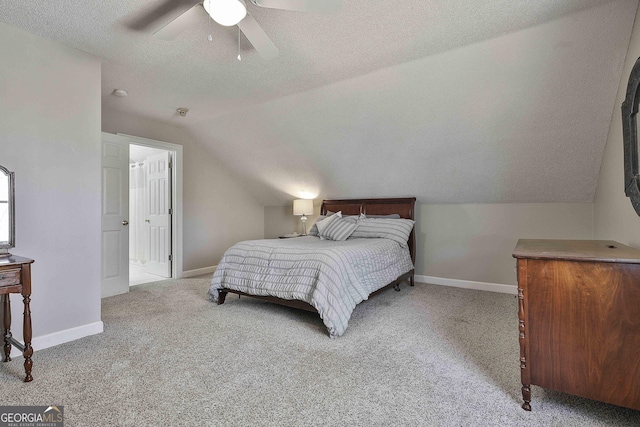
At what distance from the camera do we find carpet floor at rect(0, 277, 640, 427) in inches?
64.4

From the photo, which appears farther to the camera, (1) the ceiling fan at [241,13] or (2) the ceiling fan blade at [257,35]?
(2) the ceiling fan blade at [257,35]

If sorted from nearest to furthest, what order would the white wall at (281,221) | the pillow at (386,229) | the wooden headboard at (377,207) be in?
the pillow at (386,229), the wooden headboard at (377,207), the white wall at (281,221)

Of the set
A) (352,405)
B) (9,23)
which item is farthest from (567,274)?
(9,23)

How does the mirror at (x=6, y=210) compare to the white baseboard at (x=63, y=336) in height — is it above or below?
above

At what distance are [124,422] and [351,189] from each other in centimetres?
385

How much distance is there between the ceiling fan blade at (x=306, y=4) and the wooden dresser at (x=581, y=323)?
5.30 ft

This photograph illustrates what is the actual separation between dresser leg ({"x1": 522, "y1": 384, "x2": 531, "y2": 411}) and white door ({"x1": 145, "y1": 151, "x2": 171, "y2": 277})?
459cm

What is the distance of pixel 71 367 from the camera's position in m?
2.14

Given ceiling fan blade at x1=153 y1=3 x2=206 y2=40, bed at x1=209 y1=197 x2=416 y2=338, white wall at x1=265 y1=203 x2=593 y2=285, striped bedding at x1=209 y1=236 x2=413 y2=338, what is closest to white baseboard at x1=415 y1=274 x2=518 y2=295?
white wall at x1=265 y1=203 x2=593 y2=285

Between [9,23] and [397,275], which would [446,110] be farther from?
[9,23]

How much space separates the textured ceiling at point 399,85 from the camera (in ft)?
7.44

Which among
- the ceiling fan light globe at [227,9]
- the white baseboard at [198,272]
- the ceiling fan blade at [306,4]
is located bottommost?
the white baseboard at [198,272]

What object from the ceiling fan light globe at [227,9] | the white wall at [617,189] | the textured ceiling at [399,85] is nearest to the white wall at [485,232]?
the textured ceiling at [399,85]

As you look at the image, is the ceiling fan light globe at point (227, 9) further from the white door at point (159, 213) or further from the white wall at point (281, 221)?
the white wall at point (281, 221)
